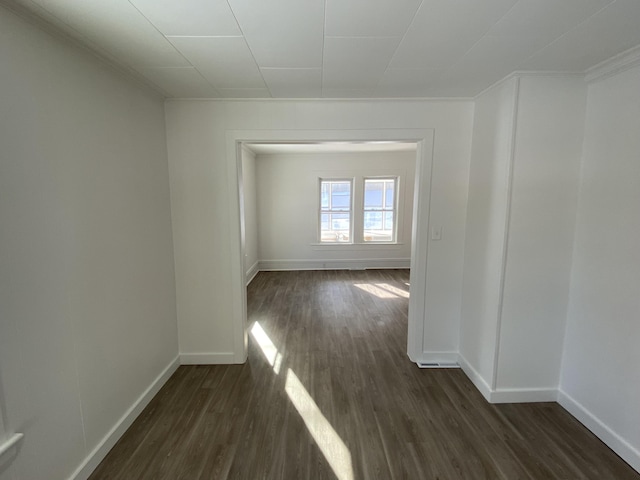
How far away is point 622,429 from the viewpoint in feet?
5.57

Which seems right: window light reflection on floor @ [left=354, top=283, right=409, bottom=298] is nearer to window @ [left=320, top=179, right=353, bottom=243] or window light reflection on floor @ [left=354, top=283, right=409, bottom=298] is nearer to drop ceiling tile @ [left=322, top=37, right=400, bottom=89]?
window @ [left=320, top=179, right=353, bottom=243]

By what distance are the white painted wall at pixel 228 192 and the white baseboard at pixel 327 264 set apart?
364 cm

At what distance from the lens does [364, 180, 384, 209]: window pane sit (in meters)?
6.25

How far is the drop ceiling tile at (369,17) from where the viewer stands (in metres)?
1.24

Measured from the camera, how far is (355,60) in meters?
1.74

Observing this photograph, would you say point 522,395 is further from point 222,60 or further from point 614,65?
point 222,60

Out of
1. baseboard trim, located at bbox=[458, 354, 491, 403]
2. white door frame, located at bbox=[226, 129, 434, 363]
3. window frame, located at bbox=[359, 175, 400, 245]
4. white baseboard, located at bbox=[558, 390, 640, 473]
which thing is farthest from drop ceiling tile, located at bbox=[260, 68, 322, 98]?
window frame, located at bbox=[359, 175, 400, 245]

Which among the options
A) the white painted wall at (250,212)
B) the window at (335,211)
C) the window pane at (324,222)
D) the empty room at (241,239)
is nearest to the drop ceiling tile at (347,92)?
the empty room at (241,239)

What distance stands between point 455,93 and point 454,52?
0.73 m

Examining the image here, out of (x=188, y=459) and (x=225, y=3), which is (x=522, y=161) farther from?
(x=188, y=459)

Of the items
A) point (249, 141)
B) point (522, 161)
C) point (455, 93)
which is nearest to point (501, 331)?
point (522, 161)

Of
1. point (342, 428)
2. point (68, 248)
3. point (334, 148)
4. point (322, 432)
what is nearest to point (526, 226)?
point (342, 428)

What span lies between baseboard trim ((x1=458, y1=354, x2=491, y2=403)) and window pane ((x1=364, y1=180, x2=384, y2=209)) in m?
4.16

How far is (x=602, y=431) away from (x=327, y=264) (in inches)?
191
